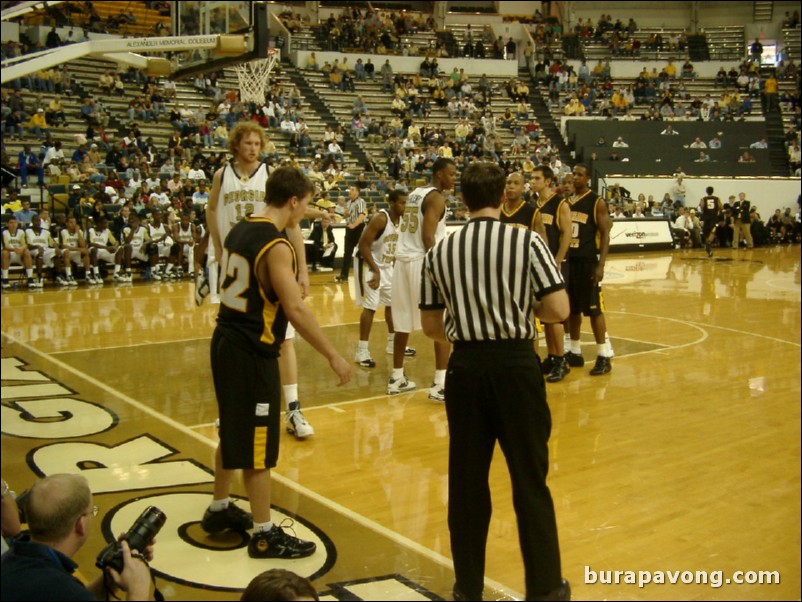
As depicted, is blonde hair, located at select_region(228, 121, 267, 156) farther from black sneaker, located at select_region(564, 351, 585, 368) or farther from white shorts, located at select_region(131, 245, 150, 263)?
white shorts, located at select_region(131, 245, 150, 263)

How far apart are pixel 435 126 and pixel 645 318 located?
42.6ft

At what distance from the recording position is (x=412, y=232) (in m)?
6.79

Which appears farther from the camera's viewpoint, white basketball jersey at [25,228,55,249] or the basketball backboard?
white basketball jersey at [25,228,55,249]

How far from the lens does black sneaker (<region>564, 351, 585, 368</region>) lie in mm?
7998

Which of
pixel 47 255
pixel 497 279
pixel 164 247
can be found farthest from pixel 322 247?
pixel 497 279

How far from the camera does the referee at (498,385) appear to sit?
316cm

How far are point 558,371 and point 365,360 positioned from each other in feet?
5.86

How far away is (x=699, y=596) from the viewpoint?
3350mm

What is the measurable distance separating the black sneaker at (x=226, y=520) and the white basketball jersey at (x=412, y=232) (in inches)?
121

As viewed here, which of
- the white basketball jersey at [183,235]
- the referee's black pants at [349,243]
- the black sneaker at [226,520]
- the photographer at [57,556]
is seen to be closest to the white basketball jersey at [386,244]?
the referee's black pants at [349,243]

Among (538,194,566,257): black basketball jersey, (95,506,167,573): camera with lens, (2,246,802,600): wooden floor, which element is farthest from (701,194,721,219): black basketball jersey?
(95,506,167,573): camera with lens

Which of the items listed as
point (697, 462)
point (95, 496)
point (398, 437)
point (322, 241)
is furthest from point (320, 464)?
point (322, 241)

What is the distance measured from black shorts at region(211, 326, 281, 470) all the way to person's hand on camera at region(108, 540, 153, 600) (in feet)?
4.54

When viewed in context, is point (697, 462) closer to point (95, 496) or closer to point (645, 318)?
point (95, 496)
